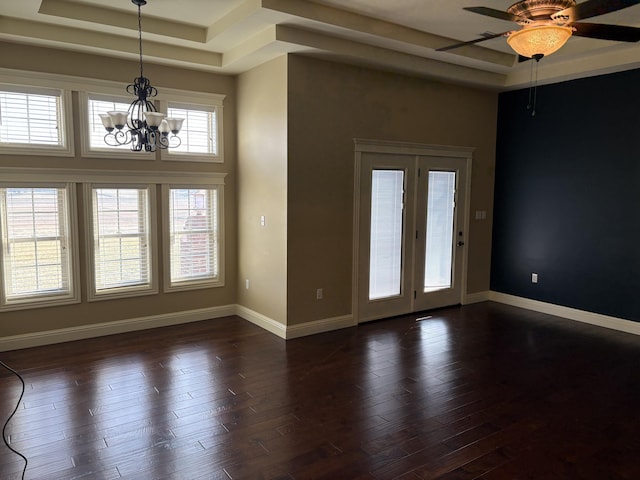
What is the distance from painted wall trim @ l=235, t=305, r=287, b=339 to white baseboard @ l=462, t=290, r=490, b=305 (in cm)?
288

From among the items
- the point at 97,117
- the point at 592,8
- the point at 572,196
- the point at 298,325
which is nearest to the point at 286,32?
the point at 97,117

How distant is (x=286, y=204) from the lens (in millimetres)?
4895

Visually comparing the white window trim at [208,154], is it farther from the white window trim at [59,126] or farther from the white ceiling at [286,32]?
the white window trim at [59,126]

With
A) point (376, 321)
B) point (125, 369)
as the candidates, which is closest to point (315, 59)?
point (376, 321)

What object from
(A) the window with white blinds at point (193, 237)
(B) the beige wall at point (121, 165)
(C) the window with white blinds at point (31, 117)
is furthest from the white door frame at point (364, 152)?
(C) the window with white blinds at point (31, 117)

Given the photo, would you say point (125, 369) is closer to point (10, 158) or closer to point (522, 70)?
point (10, 158)

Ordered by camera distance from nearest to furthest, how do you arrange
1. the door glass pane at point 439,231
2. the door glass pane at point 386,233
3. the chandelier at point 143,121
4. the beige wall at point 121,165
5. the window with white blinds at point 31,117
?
the chandelier at point 143,121, the window with white blinds at point 31,117, the beige wall at point 121,165, the door glass pane at point 386,233, the door glass pane at point 439,231

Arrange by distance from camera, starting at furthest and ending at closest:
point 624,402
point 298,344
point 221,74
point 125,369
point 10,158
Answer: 1. point 221,74
2. point 298,344
3. point 10,158
4. point 125,369
5. point 624,402

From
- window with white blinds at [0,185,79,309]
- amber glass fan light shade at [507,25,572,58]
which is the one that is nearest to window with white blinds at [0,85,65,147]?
window with white blinds at [0,185,79,309]

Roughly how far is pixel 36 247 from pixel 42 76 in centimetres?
167

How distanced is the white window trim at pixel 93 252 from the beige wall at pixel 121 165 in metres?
0.06

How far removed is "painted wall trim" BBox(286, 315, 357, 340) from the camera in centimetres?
504

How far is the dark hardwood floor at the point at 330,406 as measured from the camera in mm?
Answer: 2789

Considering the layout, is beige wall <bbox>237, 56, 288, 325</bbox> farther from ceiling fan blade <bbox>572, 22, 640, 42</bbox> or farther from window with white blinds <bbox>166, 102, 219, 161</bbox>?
ceiling fan blade <bbox>572, 22, 640, 42</bbox>
